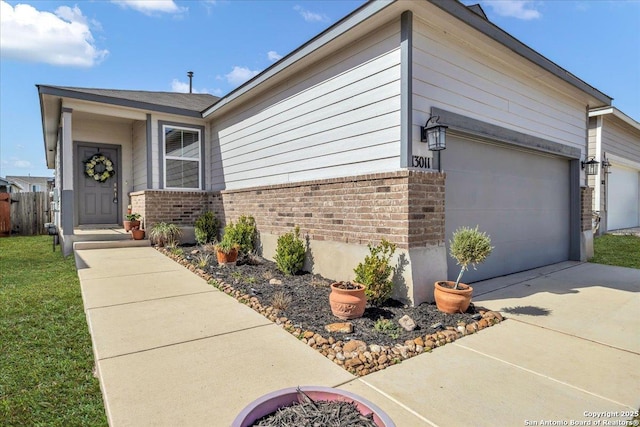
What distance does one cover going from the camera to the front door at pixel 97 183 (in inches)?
388

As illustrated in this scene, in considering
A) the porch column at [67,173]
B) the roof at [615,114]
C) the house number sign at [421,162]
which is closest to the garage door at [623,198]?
the roof at [615,114]

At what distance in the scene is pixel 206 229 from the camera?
863 centimetres

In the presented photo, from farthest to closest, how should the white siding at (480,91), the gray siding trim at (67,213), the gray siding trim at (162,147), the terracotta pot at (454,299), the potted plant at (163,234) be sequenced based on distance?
the gray siding trim at (162,147), the potted plant at (163,234), the gray siding trim at (67,213), the white siding at (480,91), the terracotta pot at (454,299)

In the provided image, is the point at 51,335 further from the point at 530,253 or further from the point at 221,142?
the point at 530,253

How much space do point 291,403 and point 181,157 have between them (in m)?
8.51

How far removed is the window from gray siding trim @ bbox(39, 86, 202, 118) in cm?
45

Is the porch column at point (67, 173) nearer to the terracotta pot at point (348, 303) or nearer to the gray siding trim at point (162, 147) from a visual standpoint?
the gray siding trim at point (162, 147)

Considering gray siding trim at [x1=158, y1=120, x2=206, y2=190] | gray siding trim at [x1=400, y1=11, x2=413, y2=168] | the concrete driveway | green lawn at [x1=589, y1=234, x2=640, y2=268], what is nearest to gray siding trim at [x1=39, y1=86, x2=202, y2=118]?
gray siding trim at [x1=158, y1=120, x2=206, y2=190]

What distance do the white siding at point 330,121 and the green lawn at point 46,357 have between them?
12.3 feet

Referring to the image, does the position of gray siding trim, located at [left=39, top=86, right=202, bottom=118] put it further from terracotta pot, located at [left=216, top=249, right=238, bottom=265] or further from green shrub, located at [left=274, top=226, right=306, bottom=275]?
green shrub, located at [left=274, top=226, right=306, bottom=275]

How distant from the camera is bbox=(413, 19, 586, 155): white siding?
176 inches

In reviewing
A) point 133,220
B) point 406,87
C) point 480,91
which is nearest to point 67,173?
point 133,220

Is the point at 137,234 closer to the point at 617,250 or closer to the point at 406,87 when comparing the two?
the point at 406,87

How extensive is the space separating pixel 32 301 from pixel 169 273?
178 cm
